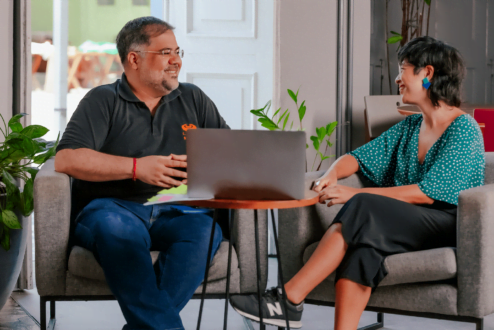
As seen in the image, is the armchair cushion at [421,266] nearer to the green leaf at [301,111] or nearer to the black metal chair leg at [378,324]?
the black metal chair leg at [378,324]

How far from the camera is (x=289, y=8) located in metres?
3.21

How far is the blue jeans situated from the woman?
208mm

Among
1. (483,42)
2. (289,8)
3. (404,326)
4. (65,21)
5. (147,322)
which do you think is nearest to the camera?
(147,322)

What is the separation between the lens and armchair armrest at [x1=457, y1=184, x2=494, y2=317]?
5.42 ft

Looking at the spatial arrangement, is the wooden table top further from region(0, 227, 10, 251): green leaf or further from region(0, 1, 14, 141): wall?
region(0, 1, 14, 141): wall

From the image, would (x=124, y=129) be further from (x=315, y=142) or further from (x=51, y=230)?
(x=315, y=142)

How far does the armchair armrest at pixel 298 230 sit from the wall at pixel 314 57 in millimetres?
1278

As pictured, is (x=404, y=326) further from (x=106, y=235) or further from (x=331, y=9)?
(x=331, y=9)

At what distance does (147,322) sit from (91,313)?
90 cm

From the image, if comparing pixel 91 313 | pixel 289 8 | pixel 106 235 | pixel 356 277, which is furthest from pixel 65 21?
pixel 356 277

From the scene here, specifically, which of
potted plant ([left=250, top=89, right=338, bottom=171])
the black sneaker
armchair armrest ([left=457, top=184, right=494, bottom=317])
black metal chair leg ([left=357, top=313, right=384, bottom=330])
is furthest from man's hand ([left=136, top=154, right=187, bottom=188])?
potted plant ([left=250, top=89, right=338, bottom=171])

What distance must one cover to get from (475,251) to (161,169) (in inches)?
40.0

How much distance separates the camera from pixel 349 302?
171 centimetres

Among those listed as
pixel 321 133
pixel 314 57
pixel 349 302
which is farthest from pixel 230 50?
pixel 349 302
